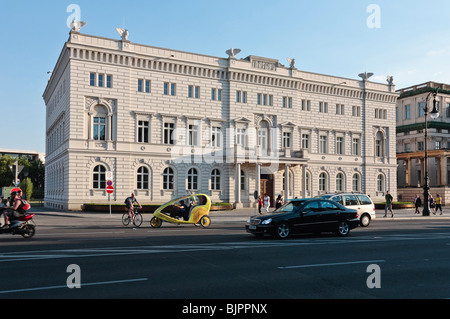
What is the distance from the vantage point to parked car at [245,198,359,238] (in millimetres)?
16172

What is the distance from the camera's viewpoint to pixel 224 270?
9625 millimetres

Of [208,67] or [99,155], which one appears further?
[208,67]

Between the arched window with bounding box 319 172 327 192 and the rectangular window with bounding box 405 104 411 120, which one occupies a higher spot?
the rectangular window with bounding box 405 104 411 120

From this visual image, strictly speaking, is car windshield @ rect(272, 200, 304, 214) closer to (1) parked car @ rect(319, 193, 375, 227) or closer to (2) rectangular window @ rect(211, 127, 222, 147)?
(1) parked car @ rect(319, 193, 375, 227)

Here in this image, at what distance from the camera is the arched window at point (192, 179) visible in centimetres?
4281

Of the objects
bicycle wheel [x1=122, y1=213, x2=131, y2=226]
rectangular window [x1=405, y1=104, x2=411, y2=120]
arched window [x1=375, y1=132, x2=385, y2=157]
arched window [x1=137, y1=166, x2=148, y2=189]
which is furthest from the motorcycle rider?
rectangular window [x1=405, y1=104, x2=411, y2=120]

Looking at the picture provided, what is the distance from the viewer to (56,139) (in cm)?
4666

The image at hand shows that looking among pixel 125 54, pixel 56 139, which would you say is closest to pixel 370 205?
pixel 125 54

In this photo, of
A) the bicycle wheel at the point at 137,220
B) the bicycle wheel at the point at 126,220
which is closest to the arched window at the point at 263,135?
the bicycle wheel at the point at 126,220

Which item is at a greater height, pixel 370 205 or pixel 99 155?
pixel 99 155

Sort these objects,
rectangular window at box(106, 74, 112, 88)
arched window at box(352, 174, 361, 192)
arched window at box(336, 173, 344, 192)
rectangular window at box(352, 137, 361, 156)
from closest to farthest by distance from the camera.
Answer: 1. rectangular window at box(106, 74, 112, 88)
2. arched window at box(336, 173, 344, 192)
3. arched window at box(352, 174, 361, 192)
4. rectangular window at box(352, 137, 361, 156)

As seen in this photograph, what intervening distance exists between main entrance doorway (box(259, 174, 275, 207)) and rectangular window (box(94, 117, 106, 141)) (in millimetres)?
17574

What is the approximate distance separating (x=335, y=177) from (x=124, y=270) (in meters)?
44.5
